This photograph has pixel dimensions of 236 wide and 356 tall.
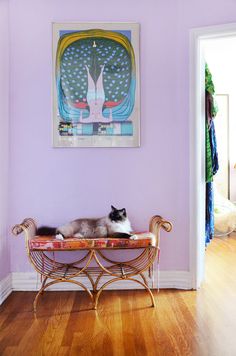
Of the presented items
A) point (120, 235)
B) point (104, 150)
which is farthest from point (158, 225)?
point (104, 150)

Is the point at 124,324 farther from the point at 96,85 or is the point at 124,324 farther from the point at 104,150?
the point at 96,85

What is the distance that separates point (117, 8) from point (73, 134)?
1.23 m

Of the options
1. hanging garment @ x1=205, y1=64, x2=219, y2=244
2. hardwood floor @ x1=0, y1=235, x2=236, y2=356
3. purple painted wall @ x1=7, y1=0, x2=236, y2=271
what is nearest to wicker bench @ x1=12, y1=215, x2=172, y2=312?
hardwood floor @ x1=0, y1=235, x2=236, y2=356

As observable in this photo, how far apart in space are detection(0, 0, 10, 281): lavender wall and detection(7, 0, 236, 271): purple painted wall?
7cm

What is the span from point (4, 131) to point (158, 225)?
1.60 meters

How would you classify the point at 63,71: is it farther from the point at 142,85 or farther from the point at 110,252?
the point at 110,252

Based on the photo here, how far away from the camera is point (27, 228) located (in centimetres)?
300

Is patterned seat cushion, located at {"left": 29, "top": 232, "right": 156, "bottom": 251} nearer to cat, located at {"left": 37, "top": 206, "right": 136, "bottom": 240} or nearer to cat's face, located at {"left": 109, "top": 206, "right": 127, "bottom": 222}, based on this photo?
cat, located at {"left": 37, "top": 206, "right": 136, "bottom": 240}

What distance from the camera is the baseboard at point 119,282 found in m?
3.41

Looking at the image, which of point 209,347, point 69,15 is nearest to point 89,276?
point 209,347

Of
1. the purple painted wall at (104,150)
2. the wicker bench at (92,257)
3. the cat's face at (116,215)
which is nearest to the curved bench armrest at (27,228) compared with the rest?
the wicker bench at (92,257)

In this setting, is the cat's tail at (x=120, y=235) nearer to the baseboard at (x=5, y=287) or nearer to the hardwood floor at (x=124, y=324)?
the hardwood floor at (x=124, y=324)

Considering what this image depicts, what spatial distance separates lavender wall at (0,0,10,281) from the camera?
3256 millimetres

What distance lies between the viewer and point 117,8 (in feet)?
11.2
